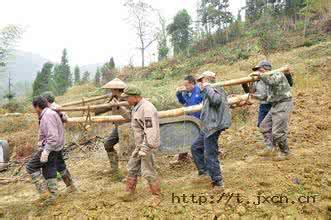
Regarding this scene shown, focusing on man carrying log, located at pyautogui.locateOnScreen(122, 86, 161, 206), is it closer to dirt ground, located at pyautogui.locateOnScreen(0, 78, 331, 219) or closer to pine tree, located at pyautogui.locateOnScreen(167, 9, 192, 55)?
dirt ground, located at pyautogui.locateOnScreen(0, 78, 331, 219)

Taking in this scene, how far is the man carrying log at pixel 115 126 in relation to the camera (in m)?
6.20

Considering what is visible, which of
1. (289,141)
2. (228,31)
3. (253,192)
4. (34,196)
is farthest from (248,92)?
(228,31)

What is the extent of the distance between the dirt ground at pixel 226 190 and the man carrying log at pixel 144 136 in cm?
33

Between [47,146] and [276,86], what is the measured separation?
3.61 m

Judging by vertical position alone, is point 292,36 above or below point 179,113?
above

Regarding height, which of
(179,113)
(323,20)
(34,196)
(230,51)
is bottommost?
(34,196)

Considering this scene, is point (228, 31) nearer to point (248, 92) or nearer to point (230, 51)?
point (230, 51)

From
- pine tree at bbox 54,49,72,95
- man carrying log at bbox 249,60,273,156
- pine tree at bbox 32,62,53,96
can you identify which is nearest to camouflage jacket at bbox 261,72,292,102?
man carrying log at bbox 249,60,273,156

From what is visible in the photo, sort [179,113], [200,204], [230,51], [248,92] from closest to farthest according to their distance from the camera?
1. [200,204]
2. [179,113]
3. [248,92]
4. [230,51]

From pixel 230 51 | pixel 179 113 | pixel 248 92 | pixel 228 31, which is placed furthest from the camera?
pixel 228 31

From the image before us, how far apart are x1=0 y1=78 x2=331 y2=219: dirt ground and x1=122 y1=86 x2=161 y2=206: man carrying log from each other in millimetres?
333

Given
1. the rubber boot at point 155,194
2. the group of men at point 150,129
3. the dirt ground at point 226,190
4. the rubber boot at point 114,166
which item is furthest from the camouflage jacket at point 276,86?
the rubber boot at point 114,166

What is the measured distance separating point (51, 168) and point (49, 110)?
80 centimetres

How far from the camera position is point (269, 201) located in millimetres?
5160
